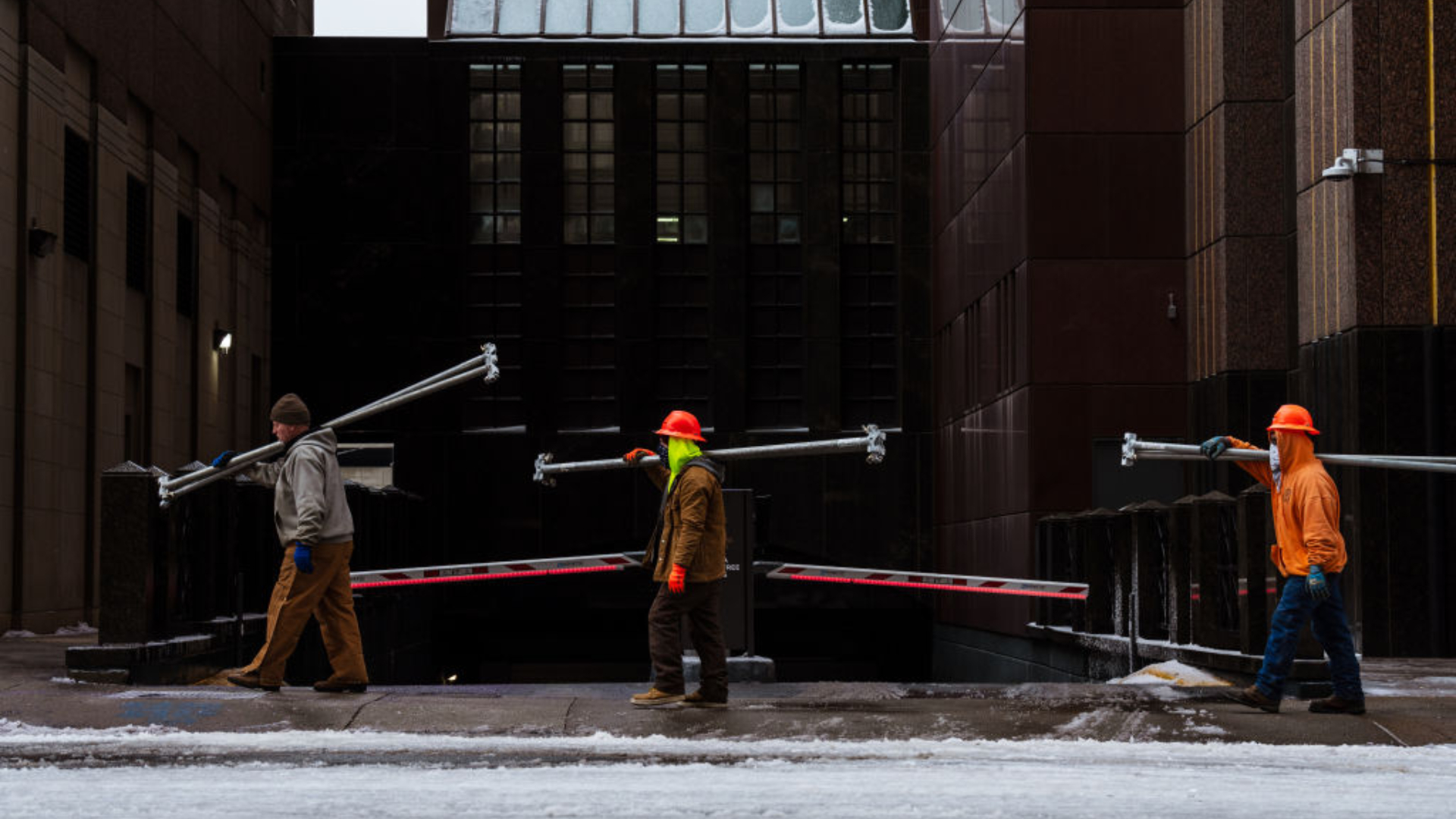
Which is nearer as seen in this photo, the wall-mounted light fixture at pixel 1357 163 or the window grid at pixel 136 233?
the wall-mounted light fixture at pixel 1357 163

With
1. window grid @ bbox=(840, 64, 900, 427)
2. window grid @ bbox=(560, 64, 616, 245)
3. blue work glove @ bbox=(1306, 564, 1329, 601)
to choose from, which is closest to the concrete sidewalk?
blue work glove @ bbox=(1306, 564, 1329, 601)

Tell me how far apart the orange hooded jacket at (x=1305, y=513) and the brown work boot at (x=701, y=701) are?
347cm

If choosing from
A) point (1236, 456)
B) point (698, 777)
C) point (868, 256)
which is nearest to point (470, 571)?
point (1236, 456)

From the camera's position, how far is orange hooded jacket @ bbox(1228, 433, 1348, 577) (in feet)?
38.4

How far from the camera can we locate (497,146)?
113ft

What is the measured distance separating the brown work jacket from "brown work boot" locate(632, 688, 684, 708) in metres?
0.69

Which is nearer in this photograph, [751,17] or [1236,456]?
[1236,456]

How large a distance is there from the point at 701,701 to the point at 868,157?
76.8 feet

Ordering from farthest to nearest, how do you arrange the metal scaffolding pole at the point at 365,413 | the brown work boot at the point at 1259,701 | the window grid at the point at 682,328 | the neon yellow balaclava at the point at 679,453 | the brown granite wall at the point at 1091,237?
the window grid at the point at 682,328
the brown granite wall at the point at 1091,237
the metal scaffolding pole at the point at 365,413
the neon yellow balaclava at the point at 679,453
the brown work boot at the point at 1259,701

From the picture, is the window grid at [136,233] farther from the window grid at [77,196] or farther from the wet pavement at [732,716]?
the wet pavement at [732,716]

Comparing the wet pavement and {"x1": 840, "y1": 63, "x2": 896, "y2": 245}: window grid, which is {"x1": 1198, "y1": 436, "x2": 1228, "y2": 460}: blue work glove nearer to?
the wet pavement

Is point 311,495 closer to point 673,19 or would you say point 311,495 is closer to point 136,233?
point 136,233

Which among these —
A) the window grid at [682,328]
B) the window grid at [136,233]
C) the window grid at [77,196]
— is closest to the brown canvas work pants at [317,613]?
the window grid at [77,196]

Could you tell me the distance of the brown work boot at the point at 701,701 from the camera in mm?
12078
